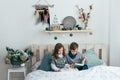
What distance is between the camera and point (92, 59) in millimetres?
3707

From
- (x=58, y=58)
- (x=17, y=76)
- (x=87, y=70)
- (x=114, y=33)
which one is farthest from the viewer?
(x=17, y=76)

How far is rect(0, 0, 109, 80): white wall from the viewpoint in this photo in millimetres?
3891

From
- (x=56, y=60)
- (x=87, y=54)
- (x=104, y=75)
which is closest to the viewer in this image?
(x=104, y=75)

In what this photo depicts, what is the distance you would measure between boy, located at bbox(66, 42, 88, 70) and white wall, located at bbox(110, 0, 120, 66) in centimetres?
56

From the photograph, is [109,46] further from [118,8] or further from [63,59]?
[63,59]

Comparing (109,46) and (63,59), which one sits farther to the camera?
(109,46)

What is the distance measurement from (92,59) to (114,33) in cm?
54

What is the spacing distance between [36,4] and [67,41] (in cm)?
73

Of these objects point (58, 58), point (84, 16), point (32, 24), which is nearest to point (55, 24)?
point (32, 24)

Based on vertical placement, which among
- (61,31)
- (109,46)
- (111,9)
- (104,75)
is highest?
(111,9)

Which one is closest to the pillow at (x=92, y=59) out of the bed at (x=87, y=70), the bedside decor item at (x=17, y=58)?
the bed at (x=87, y=70)

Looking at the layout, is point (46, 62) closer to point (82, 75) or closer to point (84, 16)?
point (82, 75)

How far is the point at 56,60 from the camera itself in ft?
11.6

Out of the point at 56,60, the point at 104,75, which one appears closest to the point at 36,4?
the point at 56,60
